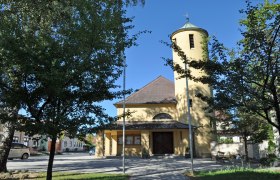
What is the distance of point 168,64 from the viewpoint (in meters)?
9.54

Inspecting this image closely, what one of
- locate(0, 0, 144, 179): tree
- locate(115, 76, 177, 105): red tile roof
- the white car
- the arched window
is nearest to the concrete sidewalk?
locate(0, 0, 144, 179): tree

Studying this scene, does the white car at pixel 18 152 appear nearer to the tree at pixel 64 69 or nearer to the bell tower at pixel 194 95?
the bell tower at pixel 194 95

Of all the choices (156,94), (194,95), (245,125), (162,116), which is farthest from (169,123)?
(245,125)

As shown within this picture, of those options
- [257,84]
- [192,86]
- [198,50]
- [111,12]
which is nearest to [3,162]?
[111,12]

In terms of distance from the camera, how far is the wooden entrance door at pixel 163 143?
1237 inches

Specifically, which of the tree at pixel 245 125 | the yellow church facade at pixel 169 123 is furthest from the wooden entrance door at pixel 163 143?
the tree at pixel 245 125

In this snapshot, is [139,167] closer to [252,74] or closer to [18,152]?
[252,74]

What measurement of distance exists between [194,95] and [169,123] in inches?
155

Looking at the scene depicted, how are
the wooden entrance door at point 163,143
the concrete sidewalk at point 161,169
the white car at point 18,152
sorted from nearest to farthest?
the concrete sidewalk at point 161,169 < the wooden entrance door at point 163,143 < the white car at point 18,152

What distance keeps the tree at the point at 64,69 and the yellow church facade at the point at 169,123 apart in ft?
62.3

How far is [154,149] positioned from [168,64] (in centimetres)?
2310

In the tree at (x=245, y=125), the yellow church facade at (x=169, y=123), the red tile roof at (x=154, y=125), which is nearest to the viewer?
the tree at (x=245, y=125)

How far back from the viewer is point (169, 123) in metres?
30.5

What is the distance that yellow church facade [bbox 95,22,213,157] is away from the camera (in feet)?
99.1
